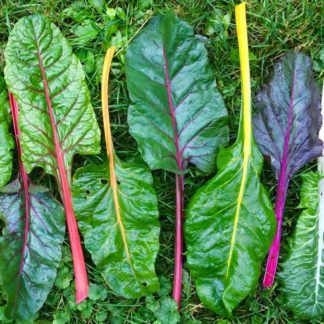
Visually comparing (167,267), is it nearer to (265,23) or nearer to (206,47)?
(206,47)

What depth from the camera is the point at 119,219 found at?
5.87 feet

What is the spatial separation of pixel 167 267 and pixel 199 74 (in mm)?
625

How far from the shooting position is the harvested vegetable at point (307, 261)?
5.99 ft

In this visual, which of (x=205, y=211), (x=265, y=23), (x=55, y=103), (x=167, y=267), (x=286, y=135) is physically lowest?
(x=167, y=267)

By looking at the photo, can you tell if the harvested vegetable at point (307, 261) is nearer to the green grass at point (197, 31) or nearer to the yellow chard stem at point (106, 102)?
the green grass at point (197, 31)

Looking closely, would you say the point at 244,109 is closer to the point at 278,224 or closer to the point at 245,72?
the point at 245,72

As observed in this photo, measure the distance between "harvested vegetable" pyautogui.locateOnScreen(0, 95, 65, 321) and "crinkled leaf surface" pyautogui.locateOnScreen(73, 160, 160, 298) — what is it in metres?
0.10

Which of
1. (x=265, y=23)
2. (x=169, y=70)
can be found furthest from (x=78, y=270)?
(x=265, y=23)

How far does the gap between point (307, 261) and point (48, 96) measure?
95 cm

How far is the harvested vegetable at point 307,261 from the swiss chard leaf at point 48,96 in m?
0.68

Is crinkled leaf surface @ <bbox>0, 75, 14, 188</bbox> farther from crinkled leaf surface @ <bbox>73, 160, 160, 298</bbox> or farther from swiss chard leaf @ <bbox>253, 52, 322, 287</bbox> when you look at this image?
swiss chard leaf @ <bbox>253, 52, 322, 287</bbox>

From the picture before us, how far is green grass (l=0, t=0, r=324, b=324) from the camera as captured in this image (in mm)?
1902

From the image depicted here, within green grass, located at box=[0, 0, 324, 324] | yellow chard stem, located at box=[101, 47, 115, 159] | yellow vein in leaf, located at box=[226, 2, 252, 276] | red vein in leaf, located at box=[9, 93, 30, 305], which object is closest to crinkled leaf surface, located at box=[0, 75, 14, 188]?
red vein in leaf, located at box=[9, 93, 30, 305]

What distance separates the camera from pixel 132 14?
6.40 ft
